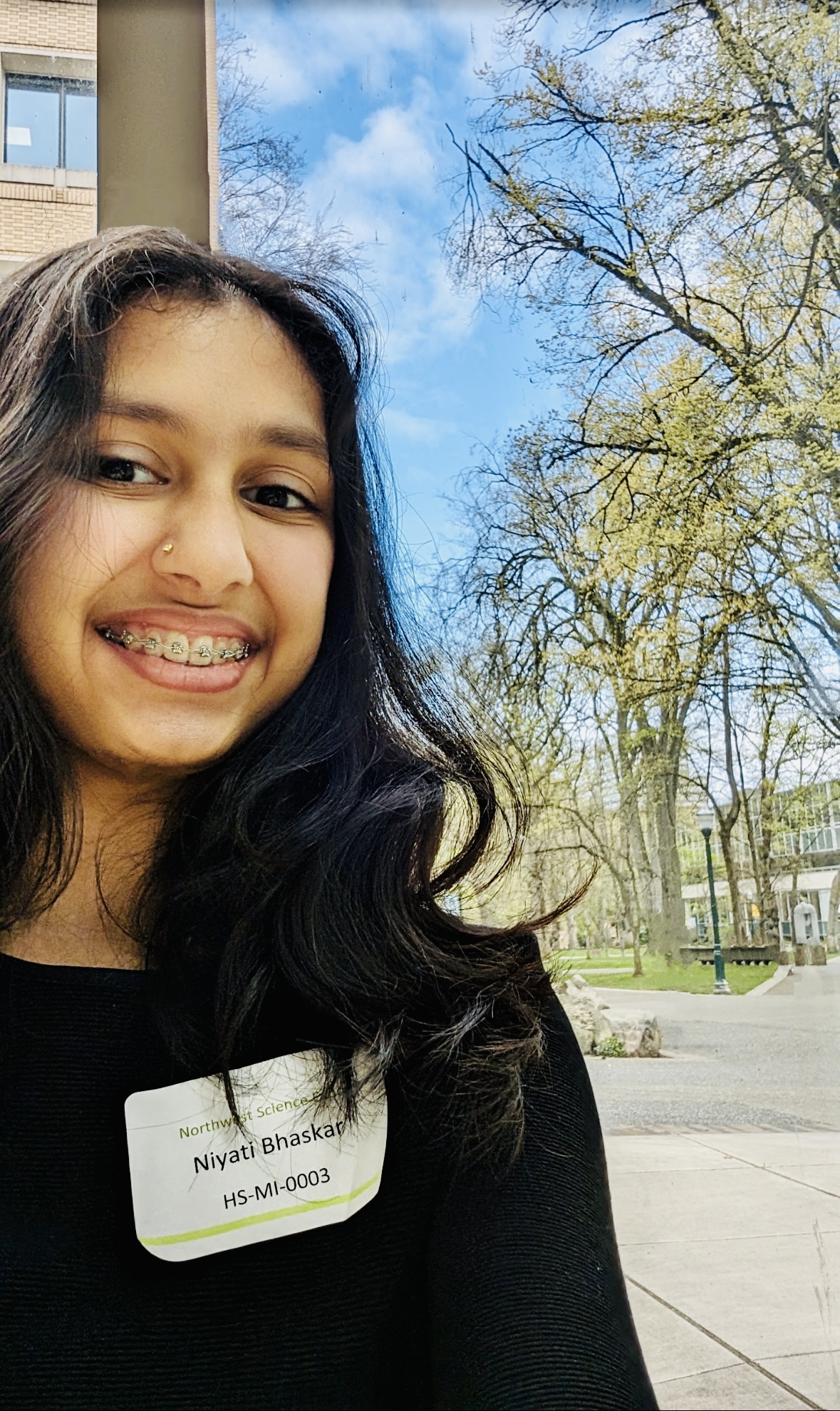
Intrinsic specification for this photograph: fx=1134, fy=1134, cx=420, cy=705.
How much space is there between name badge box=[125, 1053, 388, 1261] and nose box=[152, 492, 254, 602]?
40 centimetres

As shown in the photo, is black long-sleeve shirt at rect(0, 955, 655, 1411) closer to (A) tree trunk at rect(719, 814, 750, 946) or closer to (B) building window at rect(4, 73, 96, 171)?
(A) tree trunk at rect(719, 814, 750, 946)

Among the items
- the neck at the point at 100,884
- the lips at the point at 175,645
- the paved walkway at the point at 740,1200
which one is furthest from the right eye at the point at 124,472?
the paved walkway at the point at 740,1200

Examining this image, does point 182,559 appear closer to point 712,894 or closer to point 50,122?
point 712,894

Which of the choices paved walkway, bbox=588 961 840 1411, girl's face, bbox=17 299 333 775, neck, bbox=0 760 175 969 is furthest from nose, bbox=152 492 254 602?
paved walkway, bbox=588 961 840 1411

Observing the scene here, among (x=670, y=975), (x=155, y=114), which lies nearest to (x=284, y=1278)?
(x=670, y=975)

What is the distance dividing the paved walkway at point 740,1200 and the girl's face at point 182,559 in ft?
1.78

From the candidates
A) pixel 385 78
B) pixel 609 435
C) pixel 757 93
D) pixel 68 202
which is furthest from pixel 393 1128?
pixel 68 202

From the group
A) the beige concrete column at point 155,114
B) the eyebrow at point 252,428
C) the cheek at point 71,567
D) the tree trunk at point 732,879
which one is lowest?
the tree trunk at point 732,879

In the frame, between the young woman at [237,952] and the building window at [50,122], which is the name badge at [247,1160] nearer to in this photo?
the young woman at [237,952]

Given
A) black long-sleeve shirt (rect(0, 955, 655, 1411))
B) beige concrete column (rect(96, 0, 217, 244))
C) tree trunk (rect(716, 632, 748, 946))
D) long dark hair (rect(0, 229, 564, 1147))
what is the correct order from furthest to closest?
beige concrete column (rect(96, 0, 217, 244)) → tree trunk (rect(716, 632, 748, 946)) → long dark hair (rect(0, 229, 564, 1147)) → black long-sleeve shirt (rect(0, 955, 655, 1411))

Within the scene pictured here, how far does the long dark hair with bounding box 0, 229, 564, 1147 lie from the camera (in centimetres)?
93

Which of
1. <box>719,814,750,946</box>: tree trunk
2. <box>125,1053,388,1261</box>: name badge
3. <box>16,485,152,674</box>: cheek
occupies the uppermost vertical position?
<box>16,485,152,674</box>: cheek

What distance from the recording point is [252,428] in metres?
0.97

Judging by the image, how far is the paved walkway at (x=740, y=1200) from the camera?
1.01 metres
